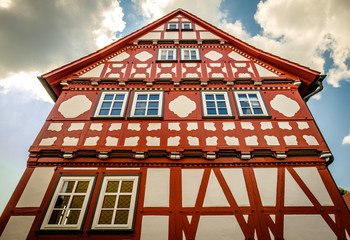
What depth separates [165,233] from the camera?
207 inches

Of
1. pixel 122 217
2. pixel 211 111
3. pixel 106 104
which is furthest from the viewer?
pixel 106 104

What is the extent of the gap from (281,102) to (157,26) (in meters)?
8.20

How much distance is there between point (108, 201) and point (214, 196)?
310 centimetres

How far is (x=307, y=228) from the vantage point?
5.33 m

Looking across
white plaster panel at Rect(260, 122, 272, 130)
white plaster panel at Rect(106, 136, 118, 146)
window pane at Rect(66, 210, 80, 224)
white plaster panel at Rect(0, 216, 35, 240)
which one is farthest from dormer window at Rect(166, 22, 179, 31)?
white plaster panel at Rect(0, 216, 35, 240)

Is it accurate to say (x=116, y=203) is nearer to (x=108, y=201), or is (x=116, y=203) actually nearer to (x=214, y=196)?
(x=108, y=201)

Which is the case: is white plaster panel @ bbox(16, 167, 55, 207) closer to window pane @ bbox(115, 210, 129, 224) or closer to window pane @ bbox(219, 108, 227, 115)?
window pane @ bbox(115, 210, 129, 224)

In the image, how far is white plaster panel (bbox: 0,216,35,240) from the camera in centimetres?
518

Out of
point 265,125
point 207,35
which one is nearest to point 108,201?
point 265,125

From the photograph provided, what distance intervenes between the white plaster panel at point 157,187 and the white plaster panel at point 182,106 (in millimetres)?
2346

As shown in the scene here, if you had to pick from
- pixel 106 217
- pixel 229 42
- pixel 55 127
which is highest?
pixel 229 42

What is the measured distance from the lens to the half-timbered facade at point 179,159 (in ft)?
17.7

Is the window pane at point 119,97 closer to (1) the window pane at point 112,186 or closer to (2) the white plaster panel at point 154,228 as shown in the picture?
(1) the window pane at point 112,186

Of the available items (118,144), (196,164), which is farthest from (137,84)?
(196,164)
